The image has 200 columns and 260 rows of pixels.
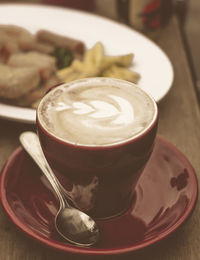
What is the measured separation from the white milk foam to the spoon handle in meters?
0.13

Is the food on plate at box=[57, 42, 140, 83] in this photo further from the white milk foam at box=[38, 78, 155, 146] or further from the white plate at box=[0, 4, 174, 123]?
the white milk foam at box=[38, 78, 155, 146]

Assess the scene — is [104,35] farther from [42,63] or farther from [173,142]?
[173,142]

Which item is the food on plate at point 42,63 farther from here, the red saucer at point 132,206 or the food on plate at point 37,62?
the red saucer at point 132,206

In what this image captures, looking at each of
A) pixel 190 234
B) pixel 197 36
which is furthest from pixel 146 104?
pixel 197 36

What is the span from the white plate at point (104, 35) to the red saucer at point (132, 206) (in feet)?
0.70

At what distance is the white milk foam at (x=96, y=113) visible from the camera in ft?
1.89

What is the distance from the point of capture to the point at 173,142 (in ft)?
2.96

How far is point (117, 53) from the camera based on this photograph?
1.20 metres

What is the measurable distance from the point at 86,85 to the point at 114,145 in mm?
167

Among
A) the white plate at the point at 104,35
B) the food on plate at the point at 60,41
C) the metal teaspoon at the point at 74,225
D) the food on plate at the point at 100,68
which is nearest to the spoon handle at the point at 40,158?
the metal teaspoon at the point at 74,225

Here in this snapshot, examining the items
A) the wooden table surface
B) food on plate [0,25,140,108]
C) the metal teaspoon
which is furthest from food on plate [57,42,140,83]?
the metal teaspoon

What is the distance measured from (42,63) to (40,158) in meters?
0.43

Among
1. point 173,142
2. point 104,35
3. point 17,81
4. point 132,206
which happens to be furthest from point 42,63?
point 132,206

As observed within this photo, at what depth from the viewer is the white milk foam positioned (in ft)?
1.89
